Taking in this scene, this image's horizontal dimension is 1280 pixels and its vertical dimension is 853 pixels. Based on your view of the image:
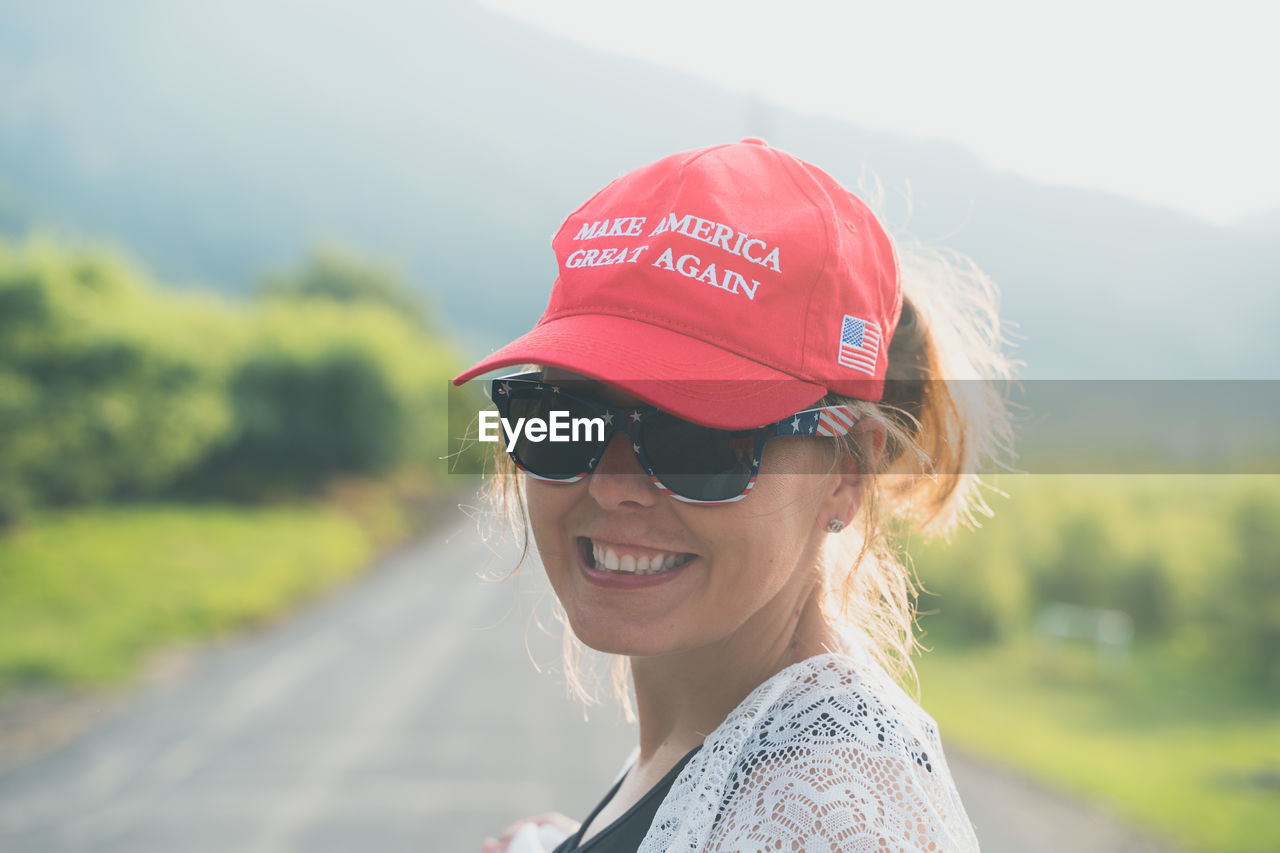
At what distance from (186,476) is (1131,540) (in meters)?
21.0

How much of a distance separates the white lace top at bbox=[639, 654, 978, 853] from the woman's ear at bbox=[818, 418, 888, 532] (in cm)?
22

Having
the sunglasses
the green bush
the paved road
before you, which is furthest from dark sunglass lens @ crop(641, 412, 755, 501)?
the green bush

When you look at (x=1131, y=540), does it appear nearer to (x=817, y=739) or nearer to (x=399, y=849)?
(x=399, y=849)

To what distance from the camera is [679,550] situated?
1.27 metres

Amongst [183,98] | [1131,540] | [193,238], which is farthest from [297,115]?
[1131,540]

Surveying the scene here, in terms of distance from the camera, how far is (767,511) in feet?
4.12

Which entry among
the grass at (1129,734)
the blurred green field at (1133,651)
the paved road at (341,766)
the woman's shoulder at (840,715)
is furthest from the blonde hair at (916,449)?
the grass at (1129,734)

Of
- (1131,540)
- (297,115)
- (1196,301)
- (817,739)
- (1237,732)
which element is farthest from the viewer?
(297,115)

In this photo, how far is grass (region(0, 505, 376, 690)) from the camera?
36.8 ft

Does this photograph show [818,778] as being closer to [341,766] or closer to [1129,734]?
[341,766]

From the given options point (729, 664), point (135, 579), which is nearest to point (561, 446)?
point (729, 664)

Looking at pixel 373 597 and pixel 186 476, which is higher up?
pixel 186 476

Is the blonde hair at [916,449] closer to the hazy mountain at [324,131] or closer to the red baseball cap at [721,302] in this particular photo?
the red baseball cap at [721,302]

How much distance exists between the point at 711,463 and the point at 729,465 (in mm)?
24
